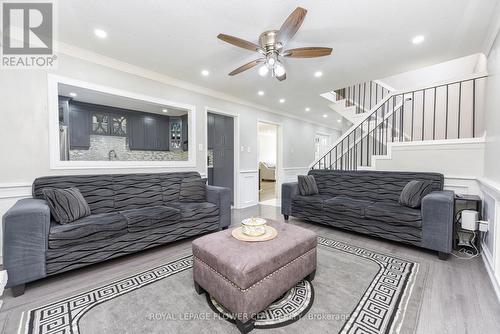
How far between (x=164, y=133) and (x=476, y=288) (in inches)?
249

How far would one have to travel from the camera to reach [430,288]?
177 cm

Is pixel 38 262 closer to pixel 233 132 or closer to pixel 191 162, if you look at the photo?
pixel 191 162

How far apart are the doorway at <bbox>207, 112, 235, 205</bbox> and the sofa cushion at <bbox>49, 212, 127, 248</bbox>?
2.77m

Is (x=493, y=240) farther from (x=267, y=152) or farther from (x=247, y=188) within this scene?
(x=267, y=152)

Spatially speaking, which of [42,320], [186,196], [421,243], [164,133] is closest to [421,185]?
[421,243]

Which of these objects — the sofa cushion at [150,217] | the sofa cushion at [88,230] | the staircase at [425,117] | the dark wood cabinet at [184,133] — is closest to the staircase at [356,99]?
the staircase at [425,117]

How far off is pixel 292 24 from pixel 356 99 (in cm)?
435

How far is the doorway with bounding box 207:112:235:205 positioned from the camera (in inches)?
190

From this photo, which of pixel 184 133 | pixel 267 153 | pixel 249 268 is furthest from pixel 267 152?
pixel 249 268

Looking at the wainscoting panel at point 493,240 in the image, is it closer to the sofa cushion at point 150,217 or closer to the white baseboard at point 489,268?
the white baseboard at point 489,268

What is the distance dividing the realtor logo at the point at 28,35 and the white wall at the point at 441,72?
16.7 ft

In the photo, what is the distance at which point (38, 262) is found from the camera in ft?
5.85

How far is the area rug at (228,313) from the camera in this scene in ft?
4.50

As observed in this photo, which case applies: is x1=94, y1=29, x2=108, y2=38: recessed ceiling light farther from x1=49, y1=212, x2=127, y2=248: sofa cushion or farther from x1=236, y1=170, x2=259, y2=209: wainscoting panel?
x1=236, y1=170, x2=259, y2=209: wainscoting panel
